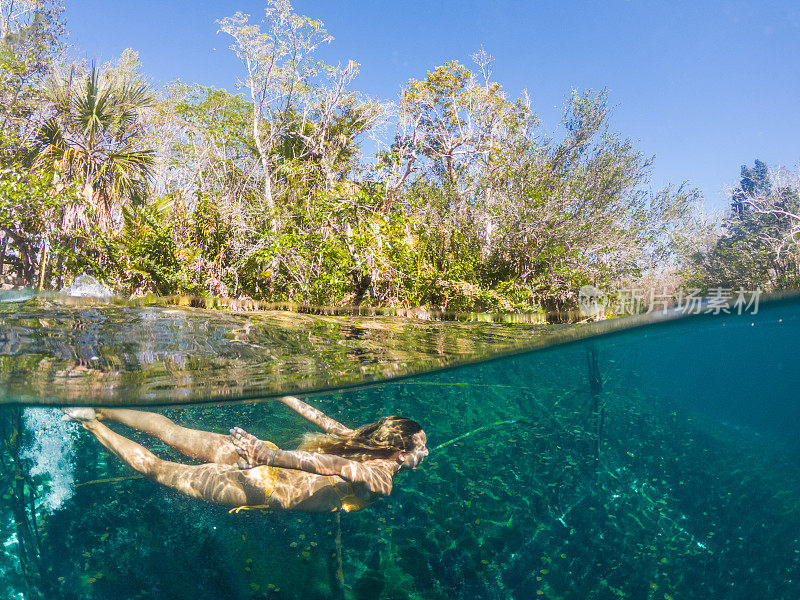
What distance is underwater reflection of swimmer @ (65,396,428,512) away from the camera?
5.04m

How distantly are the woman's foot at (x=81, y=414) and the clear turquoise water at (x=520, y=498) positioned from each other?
712 mm

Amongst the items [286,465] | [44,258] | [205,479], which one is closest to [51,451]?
[205,479]

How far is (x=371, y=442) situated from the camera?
5.89 metres

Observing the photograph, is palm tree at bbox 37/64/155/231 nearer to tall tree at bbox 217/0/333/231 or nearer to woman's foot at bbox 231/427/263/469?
tall tree at bbox 217/0/333/231

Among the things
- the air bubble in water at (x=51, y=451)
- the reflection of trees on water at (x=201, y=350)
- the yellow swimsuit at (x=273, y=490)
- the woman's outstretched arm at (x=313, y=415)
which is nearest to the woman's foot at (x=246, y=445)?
the yellow swimsuit at (x=273, y=490)

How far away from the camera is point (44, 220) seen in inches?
507

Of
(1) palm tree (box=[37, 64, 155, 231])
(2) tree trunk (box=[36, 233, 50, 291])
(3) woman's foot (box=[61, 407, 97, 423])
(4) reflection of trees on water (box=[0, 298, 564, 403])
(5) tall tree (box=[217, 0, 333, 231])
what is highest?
(5) tall tree (box=[217, 0, 333, 231])

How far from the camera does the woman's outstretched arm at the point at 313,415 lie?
22.6 ft

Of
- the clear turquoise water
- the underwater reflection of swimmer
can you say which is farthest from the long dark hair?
the clear turquoise water

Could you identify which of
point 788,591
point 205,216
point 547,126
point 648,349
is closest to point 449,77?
point 547,126

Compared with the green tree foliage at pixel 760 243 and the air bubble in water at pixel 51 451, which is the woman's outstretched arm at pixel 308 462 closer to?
Answer: the air bubble in water at pixel 51 451

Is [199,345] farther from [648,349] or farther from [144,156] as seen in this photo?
[144,156]

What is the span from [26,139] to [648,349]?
18038 millimetres

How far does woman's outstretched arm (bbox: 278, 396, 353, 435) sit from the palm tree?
985 centimetres
